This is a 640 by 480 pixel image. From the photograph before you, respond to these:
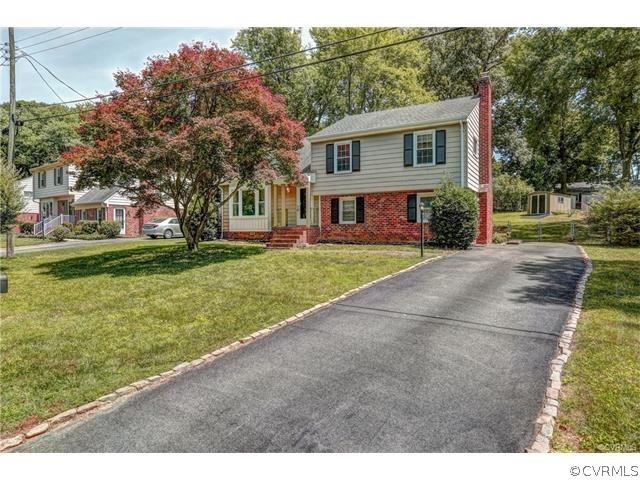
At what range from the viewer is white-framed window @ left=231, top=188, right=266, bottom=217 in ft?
60.2

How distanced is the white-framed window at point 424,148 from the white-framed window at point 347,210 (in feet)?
10.4

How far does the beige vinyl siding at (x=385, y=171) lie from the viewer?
14672 mm

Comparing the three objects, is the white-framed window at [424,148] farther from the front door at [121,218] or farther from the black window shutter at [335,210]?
the front door at [121,218]

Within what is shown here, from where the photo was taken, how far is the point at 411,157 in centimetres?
1542

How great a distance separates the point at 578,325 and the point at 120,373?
590 cm

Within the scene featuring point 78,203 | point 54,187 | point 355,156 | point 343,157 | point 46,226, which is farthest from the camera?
point 54,187

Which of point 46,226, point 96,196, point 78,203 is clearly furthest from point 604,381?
point 78,203

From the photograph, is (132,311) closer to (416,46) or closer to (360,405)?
(360,405)

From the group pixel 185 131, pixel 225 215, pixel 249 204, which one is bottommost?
pixel 225 215

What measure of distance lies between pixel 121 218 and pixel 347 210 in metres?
18.3

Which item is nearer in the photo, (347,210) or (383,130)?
(383,130)

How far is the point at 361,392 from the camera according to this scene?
3.66m

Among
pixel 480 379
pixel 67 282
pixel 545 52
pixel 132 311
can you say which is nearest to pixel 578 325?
pixel 480 379

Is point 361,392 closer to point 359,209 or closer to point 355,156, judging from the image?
point 359,209
